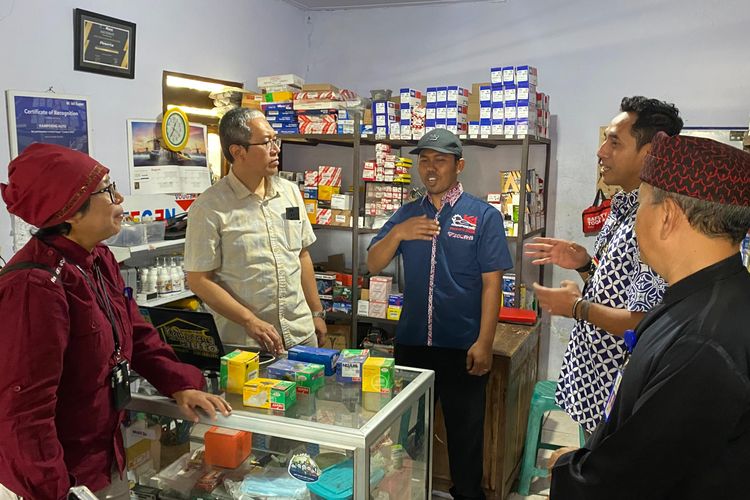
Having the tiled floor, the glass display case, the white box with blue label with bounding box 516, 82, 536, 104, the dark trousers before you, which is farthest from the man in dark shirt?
the white box with blue label with bounding box 516, 82, 536, 104

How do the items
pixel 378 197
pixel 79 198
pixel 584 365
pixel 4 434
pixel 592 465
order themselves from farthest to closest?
1. pixel 378 197
2. pixel 584 365
3. pixel 79 198
4. pixel 4 434
5. pixel 592 465

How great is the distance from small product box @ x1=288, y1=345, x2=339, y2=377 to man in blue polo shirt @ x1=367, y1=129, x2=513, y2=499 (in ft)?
3.33

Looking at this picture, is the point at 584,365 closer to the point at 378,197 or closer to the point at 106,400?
the point at 106,400

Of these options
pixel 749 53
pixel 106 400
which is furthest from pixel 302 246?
pixel 749 53

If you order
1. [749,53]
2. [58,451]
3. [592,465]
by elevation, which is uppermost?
[749,53]

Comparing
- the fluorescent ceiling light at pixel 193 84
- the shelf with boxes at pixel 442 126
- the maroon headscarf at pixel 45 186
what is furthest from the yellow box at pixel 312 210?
the maroon headscarf at pixel 45 186

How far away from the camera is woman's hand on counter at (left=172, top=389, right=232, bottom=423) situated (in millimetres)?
1814

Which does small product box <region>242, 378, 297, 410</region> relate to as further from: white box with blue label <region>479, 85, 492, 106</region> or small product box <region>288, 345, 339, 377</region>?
white box with blue label <region>479, 85, 492, 106</region>

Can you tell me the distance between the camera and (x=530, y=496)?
3.60 meters

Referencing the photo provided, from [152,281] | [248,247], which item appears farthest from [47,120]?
[248,247]

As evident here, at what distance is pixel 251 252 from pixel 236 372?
954mm

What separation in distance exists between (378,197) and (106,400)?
3.07 metres

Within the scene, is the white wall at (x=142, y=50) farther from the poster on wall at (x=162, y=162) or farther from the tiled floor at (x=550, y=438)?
the tiled floor at (x=550, y=438)

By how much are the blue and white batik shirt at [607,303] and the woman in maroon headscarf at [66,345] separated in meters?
1.23
